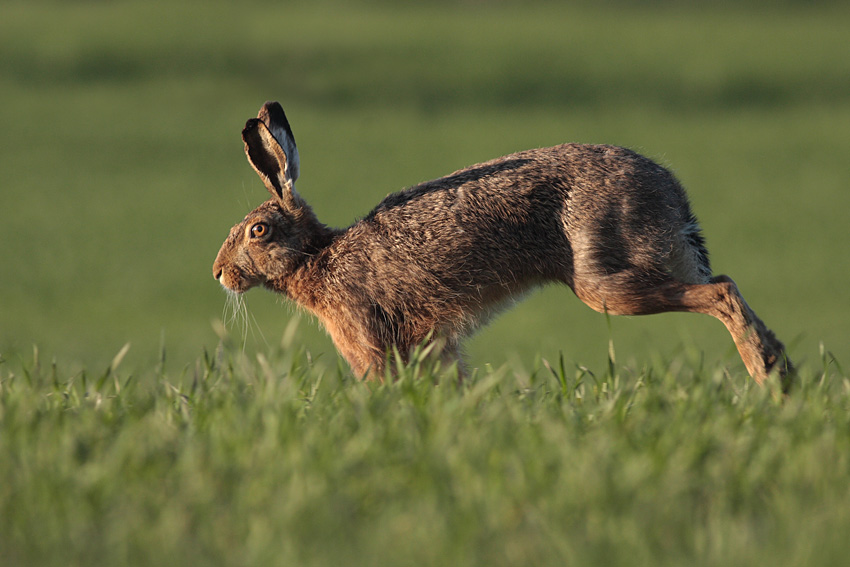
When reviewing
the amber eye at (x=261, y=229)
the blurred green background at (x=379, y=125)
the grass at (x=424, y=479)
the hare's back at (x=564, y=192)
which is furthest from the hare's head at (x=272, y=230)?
the blurred green background at (x=379, y=125)

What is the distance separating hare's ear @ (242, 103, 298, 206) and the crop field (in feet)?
1.71

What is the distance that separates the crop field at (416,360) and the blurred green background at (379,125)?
109mm

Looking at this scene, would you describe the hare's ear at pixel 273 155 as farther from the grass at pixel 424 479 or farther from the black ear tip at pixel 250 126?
the grass at pixel 424 479

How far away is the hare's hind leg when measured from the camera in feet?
15.6

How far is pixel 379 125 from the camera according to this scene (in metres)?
26.9

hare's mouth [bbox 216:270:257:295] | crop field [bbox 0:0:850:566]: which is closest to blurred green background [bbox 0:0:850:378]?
crop field [bbox 0:0:850:566]

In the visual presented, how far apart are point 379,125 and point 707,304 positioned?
2252 centimetres

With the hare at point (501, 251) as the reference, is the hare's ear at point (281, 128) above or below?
above

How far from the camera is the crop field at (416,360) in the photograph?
9.82 ft

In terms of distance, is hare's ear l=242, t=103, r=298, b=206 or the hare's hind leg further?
hare's ear l=242, t=103, r=298, b=206

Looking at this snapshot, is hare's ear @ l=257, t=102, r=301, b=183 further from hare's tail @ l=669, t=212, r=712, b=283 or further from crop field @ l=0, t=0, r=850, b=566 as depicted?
hare's tail @ l=669, t=212, r=712, b=283

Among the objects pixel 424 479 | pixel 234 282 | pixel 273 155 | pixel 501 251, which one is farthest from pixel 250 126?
pixel 424 479

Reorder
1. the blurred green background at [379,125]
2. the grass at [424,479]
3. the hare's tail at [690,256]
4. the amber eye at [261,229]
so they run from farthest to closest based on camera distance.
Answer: the blurred green background at [379,125]
the amber eye at [261,229]
the hare's tail at [690,256]
the grass at [424,479]

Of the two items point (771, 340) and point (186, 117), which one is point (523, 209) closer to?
point (771, 340)
